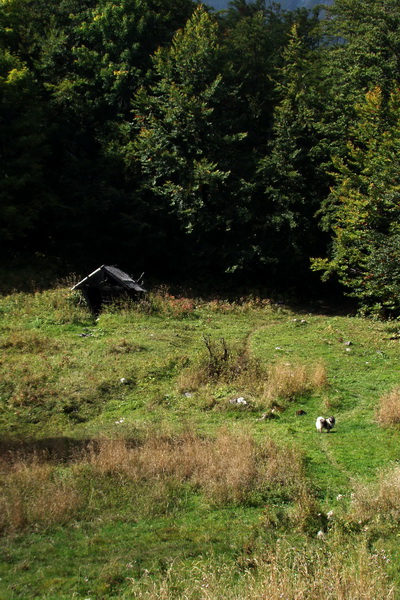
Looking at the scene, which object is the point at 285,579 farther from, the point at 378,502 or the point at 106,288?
the point at 106,288

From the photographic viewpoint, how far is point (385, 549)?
6305 mm

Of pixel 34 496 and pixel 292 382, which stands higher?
pixel 292 382

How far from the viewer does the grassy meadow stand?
583 cm

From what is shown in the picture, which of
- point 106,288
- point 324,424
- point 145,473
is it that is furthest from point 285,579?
point 106,288

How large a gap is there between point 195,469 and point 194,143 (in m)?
20.1

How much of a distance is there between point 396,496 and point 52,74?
27.9 m

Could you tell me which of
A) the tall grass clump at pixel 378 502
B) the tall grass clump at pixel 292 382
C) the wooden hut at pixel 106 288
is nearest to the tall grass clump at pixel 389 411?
A: the tall grass clump at pixel 292 382

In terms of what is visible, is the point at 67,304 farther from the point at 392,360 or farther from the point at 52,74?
the point at 52,74

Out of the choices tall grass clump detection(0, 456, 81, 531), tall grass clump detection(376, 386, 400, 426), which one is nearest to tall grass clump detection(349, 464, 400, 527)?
tall grass clump detection(376, 386, 400, 426)

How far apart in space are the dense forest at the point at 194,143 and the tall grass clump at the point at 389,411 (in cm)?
1102

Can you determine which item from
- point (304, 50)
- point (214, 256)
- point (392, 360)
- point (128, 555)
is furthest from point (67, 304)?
point (304, 50)

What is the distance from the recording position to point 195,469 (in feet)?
27.2

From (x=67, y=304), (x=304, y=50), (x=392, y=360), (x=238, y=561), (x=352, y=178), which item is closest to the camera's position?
(x=238, y=561)

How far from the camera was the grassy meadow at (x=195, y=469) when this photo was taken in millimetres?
5828
